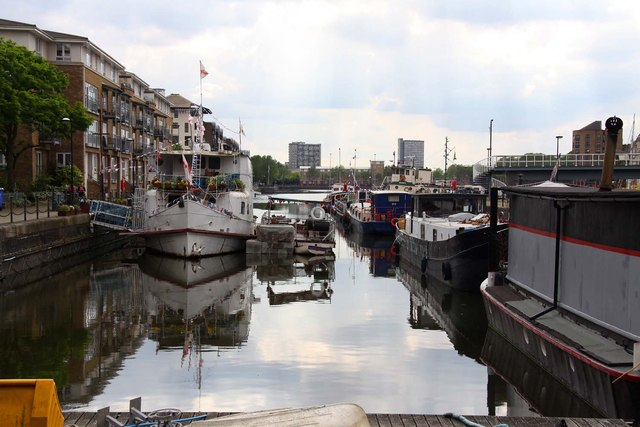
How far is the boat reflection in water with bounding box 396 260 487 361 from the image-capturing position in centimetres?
1795

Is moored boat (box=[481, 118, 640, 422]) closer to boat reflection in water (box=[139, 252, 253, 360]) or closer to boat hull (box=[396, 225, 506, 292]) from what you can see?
boat hull (box=[396, 225, 506, 292])

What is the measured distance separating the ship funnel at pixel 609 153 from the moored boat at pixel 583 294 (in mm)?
20

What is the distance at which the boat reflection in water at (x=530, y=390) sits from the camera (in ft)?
38.5

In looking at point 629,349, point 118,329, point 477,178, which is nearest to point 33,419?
point 629,349

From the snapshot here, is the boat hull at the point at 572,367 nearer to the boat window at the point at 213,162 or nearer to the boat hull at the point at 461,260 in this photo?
the boat hull at the point at 461,260

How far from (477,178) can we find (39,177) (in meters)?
30.8

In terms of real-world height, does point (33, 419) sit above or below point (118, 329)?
above

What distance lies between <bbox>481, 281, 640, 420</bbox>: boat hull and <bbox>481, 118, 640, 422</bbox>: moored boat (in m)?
0.02

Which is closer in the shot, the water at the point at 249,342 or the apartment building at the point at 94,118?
the water at the point at 249,342

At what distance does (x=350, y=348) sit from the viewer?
1638 centimetres

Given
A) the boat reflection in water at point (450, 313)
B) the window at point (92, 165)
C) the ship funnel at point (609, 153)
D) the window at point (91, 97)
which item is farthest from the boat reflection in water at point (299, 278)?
the window at point (91, 97)

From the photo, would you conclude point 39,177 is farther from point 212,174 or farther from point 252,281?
point 252,281

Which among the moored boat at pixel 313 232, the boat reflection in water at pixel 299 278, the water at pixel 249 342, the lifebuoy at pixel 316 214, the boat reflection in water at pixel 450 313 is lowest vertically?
the boat reflection in water at pixel 299 278

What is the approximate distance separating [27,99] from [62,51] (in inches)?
562
